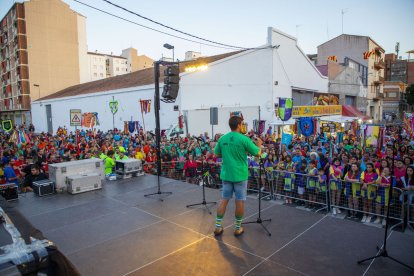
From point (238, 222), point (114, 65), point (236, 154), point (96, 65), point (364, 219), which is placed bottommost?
point (364, 219)

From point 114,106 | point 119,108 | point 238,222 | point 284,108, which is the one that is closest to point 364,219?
point 238,222

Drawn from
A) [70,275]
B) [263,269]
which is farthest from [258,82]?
[70,275]

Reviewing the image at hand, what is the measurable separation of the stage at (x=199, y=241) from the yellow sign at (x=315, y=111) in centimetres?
1656

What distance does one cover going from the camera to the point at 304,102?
1006 inches

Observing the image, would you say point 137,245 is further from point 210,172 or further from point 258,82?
point 258,82

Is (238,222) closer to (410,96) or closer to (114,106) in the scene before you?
(114,106)

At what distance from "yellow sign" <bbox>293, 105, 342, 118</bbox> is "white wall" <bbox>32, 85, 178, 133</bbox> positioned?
9.40 m

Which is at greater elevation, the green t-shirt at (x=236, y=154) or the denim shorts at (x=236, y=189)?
the green t-shirt at (x=236, y=154)

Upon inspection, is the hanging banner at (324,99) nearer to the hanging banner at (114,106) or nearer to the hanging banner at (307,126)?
the hanging banner at (307,126)

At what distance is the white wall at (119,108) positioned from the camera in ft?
69.2

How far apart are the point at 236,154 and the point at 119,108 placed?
21.7 meters

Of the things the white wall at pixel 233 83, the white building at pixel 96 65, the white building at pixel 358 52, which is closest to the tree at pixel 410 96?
the white building at pixel 358 52

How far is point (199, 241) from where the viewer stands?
14.4 ft

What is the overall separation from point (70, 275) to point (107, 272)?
1.82 metres
